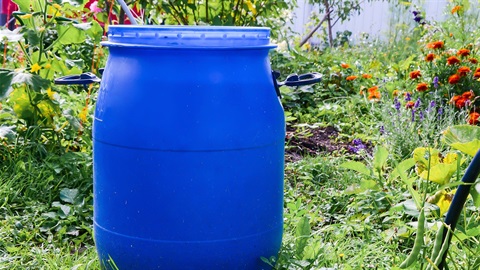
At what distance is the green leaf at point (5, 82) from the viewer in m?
3.00

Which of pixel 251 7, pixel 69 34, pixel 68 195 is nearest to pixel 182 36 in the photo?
pixel 68 195

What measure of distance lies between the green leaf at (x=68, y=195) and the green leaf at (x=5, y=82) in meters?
0.46

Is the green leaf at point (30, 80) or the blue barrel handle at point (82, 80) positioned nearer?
the blue barrel handle at point (82, 80)

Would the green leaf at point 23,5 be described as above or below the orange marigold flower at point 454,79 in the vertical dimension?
above

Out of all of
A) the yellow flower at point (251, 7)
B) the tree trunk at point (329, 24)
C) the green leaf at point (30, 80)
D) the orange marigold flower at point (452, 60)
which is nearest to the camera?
the green leaf at point (30, 80)

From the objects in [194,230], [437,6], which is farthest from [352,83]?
[437,6]

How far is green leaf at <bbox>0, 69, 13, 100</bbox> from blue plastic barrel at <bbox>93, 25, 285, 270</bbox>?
0.97m

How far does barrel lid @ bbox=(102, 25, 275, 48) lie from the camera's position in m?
1.99

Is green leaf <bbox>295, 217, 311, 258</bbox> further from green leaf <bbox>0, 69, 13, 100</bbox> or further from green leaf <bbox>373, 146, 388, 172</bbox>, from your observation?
green leaf <bbox>0, 69, 13, 100</bbox>

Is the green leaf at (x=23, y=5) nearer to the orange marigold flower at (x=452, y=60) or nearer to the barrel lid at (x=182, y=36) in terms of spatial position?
the barrel lid at (x=182, y=36)

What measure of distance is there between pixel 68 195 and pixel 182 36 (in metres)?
1.19

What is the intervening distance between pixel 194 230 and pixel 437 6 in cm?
887

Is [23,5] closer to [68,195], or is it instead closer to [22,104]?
[22,104]

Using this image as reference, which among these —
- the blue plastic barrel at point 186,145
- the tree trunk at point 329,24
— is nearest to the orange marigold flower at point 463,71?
the blue plastic barrel at point 186,145
